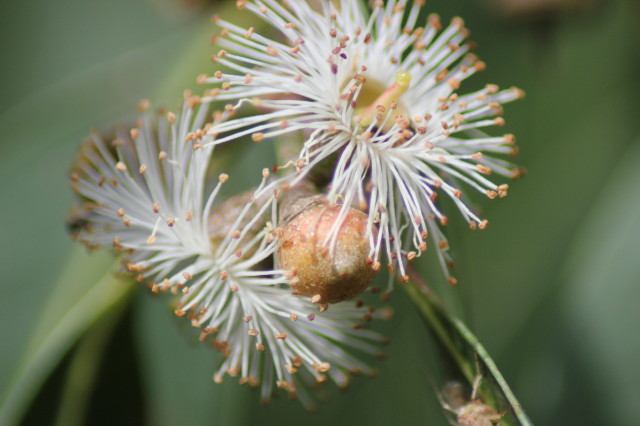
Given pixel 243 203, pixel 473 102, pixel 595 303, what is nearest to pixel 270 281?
pixel 243 203

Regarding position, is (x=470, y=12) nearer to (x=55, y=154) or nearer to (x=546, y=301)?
(x=546, y=301)

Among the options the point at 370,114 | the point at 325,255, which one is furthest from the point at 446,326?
the point at 370,114

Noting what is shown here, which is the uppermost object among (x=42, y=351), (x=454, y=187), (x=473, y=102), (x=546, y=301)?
(x=473, y=102)

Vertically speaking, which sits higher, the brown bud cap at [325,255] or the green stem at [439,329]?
the brown bud cap at [325,255]

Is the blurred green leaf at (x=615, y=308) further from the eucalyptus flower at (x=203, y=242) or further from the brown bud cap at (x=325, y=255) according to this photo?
the brown bud cap at (x=325, y=255)

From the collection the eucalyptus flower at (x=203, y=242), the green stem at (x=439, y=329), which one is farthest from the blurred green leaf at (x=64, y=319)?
the green stem at (x=439, y=329)

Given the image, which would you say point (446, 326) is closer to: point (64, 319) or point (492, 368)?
point (492, 368)
